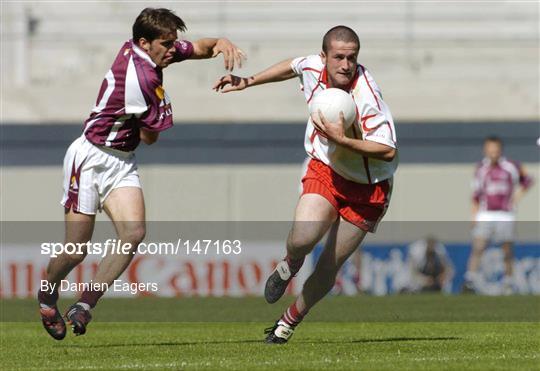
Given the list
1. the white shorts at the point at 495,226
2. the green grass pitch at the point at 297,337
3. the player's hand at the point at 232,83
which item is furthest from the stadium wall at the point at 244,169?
the player's hand at the point at 232,83

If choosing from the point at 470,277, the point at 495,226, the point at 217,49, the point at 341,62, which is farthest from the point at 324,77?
the point at 495,226

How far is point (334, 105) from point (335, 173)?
693 millimetres

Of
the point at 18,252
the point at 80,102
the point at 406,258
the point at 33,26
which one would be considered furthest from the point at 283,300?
the point at 33,26

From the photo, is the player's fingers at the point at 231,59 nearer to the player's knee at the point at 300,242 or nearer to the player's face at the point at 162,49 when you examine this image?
the player's face at the point at 162,49

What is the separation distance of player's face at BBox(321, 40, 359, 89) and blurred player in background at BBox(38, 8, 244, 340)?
74 centimetres

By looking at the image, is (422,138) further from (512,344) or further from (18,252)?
(512,344)

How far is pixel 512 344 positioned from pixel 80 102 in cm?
1800

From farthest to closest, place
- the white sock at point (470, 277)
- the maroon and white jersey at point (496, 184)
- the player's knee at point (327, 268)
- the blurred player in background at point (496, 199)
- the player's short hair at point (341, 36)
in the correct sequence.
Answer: the maroon and white jersey at point (496, 184), the blurred player in background at point (496, 199), the white sock at point (470, 277), the player's knee at point (327, 268), the player's short hair at point (341, 36)

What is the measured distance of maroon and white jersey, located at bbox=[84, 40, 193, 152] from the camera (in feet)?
29.2

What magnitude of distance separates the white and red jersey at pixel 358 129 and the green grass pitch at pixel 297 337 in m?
1.22

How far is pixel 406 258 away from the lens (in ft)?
63.1

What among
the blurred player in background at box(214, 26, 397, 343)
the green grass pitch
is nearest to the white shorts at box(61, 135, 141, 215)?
the blurred player in background at box(214, 26, 397, 343)

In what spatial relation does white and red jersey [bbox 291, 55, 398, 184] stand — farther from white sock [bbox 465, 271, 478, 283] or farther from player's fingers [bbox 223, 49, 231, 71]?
white sock [bbox 465, 271, 478, 283]

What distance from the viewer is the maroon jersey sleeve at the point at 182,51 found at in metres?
9.07
